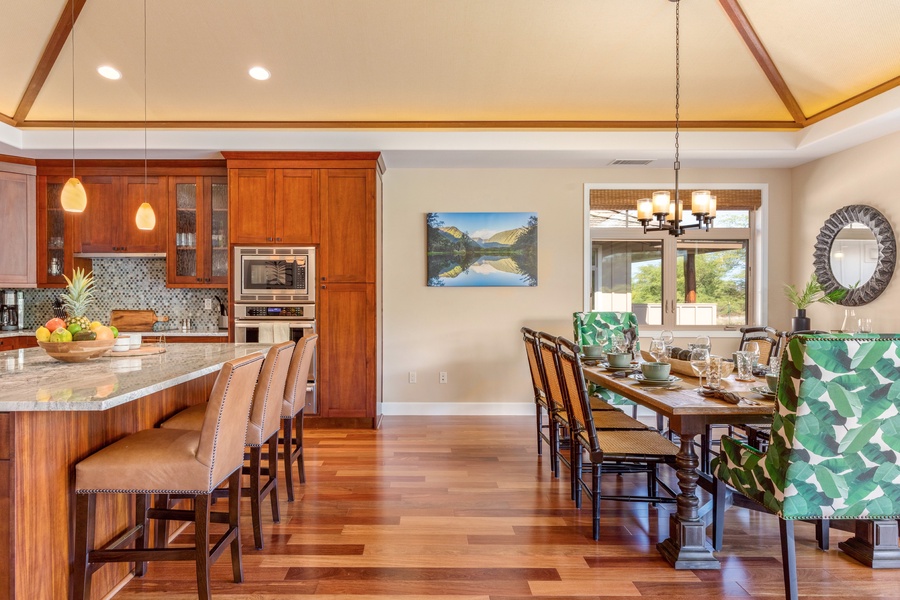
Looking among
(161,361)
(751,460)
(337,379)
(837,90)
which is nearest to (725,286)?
(837,90)

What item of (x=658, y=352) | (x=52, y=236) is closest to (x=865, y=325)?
(x=658, y=352)

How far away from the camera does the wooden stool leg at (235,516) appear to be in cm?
195

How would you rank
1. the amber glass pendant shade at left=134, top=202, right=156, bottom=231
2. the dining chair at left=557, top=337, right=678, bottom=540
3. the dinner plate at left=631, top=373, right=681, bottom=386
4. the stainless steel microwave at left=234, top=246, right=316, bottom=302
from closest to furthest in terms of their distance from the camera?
the dining chair at left=557, top=337, right=678, bottom=540, the dinner plate at left=631, top=373, right=681, bottom=386, the amber glass pendant shade at left=134, top=202, right=156, bottom=231, the stainless steel microwave at left=234, top=246, right=316, bottom=302

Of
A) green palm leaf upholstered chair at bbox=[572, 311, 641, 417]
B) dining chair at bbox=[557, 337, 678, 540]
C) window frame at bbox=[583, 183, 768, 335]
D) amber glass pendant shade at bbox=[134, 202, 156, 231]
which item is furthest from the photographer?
window frame at bbox=[583, 183, 768, 335]

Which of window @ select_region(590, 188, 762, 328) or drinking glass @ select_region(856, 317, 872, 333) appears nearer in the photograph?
drinking glass @ select_region(856, 317, 872, 333)

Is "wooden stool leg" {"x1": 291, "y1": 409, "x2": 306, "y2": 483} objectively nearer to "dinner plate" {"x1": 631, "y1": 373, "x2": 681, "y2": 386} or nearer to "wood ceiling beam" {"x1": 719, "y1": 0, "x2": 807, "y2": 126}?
"dinner plate" {"x1": 631, "y1": 373, "x2": 681, "y2": 386}

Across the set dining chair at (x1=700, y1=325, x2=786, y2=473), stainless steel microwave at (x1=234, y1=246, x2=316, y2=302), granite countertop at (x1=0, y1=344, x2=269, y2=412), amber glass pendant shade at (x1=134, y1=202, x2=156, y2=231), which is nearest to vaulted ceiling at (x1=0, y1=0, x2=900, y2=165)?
stainless steel microwave at (x1=234, y1=246, x2=316, y2=302)

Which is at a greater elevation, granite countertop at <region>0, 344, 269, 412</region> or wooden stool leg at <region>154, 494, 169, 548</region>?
granite countertop at <region>0, 344, 269, 412</region>

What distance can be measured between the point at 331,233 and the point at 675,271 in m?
3.42

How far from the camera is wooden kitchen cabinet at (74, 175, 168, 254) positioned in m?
4.59

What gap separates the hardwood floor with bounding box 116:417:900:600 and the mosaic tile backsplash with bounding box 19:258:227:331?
2422mm

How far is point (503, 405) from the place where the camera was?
4977 mm

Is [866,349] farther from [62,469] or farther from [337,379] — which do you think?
[337,379]

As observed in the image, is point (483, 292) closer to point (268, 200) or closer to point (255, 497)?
point (268, 200)
